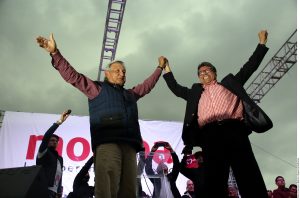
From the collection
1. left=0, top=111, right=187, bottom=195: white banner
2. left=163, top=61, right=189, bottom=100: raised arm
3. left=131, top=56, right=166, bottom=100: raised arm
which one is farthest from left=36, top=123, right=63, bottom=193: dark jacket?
left=163, top=61, right=189, bottom=100: raised arm

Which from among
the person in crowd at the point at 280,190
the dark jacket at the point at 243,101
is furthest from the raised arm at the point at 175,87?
the person in crowd at the point at 280,190

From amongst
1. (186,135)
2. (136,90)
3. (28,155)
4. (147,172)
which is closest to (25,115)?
(28,155)

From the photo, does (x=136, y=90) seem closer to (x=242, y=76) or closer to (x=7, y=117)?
(x=242, y=76)

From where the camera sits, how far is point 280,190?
6.07 m

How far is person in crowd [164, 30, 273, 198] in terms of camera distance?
2139mm

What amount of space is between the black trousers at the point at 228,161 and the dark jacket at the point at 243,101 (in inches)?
4.7

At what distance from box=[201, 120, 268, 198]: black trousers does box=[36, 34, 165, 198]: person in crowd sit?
1.71ft

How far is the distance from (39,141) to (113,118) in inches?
228

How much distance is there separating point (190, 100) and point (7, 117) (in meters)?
6.29

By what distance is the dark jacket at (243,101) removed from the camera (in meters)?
2.31

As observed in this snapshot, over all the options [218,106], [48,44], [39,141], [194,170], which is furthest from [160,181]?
[39,141]

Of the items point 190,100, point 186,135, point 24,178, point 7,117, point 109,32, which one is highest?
point 109,32

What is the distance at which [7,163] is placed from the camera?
7238 mm

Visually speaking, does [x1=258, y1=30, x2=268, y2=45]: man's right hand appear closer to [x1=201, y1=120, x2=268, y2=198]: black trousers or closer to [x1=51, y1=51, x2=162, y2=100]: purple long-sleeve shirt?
[x1=201, y1=120, x2=268, y2=198]: black trousers
